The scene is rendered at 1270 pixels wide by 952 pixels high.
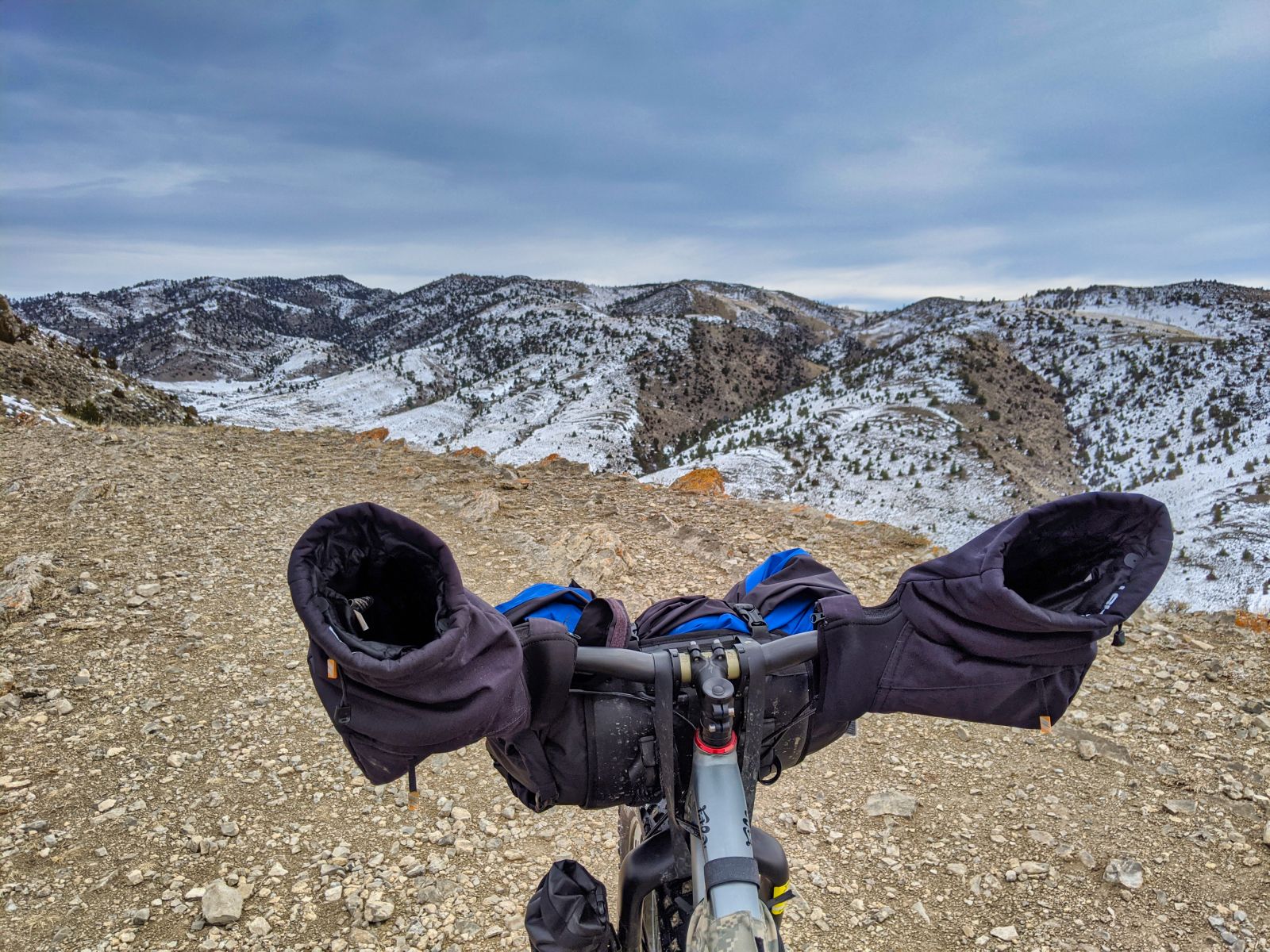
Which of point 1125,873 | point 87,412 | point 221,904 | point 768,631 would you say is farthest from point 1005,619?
point 87,412

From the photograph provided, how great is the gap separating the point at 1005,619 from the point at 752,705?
644mm

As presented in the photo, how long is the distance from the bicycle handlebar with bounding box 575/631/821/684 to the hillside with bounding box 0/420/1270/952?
2628 mm

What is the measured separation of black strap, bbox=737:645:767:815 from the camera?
5.17ft

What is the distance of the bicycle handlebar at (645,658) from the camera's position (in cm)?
164

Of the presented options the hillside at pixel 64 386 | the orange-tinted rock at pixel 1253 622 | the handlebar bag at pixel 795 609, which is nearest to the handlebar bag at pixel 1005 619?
the handlebar bag at pixel 795 609

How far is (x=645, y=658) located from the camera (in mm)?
1643

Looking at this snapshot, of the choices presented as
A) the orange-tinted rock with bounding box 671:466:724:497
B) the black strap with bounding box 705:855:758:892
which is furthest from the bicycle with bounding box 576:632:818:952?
the orange-tinted rock with bounding box 671:466:724:497

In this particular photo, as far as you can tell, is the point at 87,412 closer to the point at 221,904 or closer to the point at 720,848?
the point at 221,904

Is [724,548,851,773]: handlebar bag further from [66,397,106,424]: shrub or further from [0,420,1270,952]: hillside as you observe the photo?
[66,397,106,424]: shrub

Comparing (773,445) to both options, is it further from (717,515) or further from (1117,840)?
(1117,840)

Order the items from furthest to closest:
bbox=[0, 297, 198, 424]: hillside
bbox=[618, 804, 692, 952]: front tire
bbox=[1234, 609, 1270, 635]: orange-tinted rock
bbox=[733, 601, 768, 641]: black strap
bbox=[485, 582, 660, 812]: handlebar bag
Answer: bbox=[0, 297, 198, 424]: hillside → bbox=[1234, 609, 1270, 635]: orange-tinted rock → bbox=[618, 804, 692, 952]: front tire → bbox=[733, 601, 768, 641]: black strap → bbox=[485, 582, 660, 812]: handlebar bag

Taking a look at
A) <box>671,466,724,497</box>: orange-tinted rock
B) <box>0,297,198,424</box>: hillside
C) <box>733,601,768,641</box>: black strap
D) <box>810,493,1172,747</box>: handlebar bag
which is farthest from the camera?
<box>0,297,198,424</box>: hillside

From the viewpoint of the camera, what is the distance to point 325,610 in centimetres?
143

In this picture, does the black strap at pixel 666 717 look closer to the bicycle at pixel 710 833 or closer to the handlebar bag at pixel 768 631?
the bicycle at pixel 710 833
